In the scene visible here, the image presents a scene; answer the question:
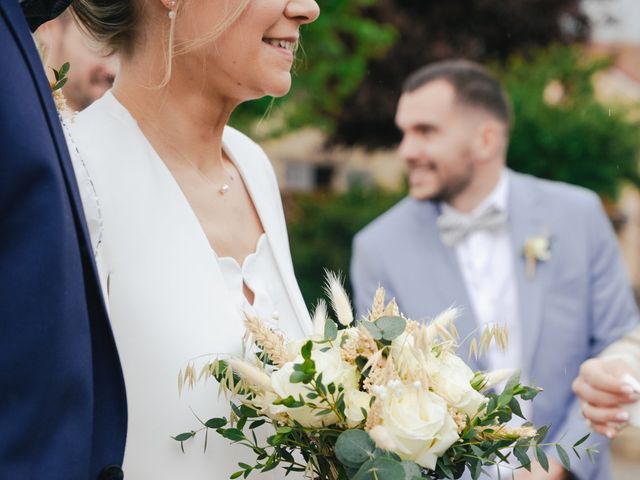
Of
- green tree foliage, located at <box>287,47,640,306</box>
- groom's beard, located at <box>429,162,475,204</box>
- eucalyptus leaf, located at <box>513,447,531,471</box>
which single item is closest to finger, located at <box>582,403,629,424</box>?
eucalyptus leaf, located at <box>513,447,531,471</box>

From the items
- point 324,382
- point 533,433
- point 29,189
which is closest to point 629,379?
point 533,433

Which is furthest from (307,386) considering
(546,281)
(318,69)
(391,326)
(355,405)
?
(318,69)

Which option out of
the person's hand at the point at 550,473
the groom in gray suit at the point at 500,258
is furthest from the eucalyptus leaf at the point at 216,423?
the groom in gray suit at the point at 500,258

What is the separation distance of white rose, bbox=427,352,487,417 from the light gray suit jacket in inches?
107

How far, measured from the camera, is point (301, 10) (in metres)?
2.30

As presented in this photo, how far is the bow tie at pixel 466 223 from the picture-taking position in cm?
539

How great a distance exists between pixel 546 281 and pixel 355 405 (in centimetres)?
333

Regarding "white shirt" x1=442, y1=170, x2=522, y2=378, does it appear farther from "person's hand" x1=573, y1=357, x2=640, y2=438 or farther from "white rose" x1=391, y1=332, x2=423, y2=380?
"white rose" x1=391, y1=332, x2=423, y2=380

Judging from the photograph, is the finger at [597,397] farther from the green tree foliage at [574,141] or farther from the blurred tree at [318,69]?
the green tree foliage at [574,141]

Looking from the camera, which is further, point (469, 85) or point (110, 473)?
point (469, 85)

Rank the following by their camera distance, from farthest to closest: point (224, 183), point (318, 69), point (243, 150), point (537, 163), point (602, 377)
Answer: point (537, 163)
point (318, 69)
point (602, 377)
point (243, 150)
point (224, 183)

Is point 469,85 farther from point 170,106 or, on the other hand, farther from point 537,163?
point 537,163

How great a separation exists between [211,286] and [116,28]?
66 centimetres

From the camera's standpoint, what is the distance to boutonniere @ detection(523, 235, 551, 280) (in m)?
5.11
